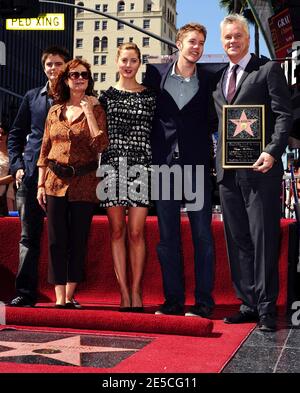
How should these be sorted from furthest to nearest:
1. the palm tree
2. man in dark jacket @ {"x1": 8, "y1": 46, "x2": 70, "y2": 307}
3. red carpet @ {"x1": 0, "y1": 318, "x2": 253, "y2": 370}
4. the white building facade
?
the white building facade, the palm tree, man in dark jacket @ {"x1": 8, "y1": 46, "x2": 70, "y2": 307}, red carpet @ {"x1": 0, "y1": 318, "x2": 253, "y2": 370}

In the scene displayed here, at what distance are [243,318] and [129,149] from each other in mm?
1453

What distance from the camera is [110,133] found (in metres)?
5.23

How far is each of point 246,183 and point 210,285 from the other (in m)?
0.82

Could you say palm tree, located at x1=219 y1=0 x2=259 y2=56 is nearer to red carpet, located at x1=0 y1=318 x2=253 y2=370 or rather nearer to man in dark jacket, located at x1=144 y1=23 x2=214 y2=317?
man in dark jacket, located at x1=144 y1=23 x2=214 y2=317

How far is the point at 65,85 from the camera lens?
5.42m

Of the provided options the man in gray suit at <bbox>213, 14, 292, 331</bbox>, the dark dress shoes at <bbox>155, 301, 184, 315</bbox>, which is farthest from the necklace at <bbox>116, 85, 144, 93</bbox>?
the dark dress shoes at <bbox>155, 301, 184, 315</bbox>

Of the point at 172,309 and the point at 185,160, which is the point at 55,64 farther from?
the point at 172,309

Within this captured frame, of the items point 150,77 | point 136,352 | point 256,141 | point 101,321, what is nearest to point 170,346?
point 136,352

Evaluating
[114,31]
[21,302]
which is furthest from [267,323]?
[114,31]

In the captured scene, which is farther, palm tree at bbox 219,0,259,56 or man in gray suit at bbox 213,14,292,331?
palm tree at bbox 219,0,259,56

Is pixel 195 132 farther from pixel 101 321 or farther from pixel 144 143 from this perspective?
pixel 101 321

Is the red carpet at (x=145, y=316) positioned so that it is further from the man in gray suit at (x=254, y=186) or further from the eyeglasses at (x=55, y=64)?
the eyeglasses at (x=55, y=64)

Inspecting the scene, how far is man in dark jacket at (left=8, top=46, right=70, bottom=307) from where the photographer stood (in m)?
5.54

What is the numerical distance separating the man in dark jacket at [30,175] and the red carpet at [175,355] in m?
1.00
